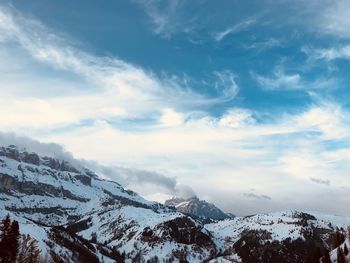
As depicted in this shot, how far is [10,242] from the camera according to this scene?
517 feet

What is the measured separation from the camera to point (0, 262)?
510 feet

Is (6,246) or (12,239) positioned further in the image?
(12,239)

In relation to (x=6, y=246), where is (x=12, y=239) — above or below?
above

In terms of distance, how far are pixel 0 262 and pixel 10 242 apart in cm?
663

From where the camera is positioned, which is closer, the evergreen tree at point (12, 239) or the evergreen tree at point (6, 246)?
the evergreen tree at point (6, 246)

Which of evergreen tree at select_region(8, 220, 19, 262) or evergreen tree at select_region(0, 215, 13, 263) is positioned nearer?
evergreen tree at select_region(0, 215, 13, 263)
